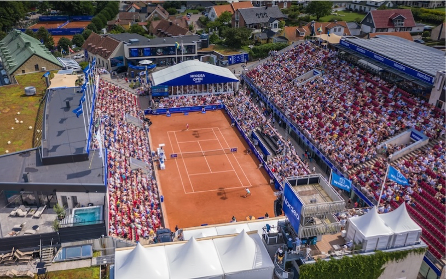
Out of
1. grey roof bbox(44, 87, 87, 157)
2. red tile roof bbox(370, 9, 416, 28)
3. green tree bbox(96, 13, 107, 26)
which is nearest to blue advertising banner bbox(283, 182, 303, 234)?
grey roof bbox(44, 87, 87, 157)

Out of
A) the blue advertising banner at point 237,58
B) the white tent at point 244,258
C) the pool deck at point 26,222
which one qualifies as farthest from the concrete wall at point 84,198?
the blue advertising banner at point 237,58

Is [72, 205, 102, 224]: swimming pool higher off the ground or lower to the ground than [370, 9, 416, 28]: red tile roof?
lower

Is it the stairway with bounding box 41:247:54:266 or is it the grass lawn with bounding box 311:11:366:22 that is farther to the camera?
the grass lawn with bounding box 311:11:366:22

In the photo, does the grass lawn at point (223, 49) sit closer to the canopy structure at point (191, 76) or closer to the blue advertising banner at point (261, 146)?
the canopy structure at point (191, 76)

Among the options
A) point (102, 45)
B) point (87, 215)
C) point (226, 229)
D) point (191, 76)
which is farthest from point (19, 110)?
point (226, 229)

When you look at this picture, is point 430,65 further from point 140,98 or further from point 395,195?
point 140,98

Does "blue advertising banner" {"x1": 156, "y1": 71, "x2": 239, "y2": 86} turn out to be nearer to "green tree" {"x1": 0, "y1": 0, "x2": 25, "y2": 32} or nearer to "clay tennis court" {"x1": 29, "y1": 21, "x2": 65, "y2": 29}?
"green tree" {"x1": 0, "y1": 0, "x2": 25, "y2": 32}

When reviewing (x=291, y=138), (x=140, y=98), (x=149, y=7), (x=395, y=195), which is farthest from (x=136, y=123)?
(x=149, y=7)
